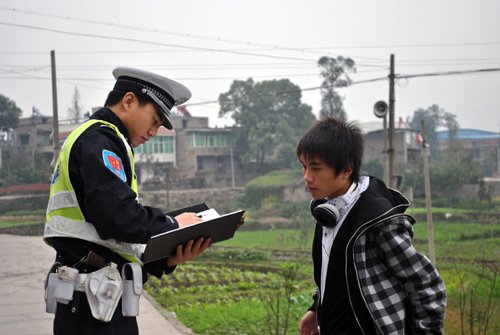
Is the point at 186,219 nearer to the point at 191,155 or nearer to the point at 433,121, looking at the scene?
the point at 191,155

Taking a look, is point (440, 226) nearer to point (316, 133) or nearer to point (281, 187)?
point (281, 187)

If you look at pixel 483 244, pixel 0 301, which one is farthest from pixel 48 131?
pixel 0 301

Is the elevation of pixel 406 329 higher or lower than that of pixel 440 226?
higher

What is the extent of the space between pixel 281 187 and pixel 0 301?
91.4ft

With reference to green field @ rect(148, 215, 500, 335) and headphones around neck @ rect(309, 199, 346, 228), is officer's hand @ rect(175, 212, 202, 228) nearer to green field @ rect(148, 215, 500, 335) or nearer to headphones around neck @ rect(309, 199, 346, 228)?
headphones around neck @ rect(309, 199, 346, 228)

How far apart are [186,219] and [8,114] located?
3112 centimetres

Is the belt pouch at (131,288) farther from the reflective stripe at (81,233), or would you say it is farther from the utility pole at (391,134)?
the utility pole at (391,134)

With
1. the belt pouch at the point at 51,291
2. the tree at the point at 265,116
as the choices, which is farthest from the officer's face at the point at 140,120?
the tree at the point at 265,116

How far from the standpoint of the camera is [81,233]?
7.35 feet

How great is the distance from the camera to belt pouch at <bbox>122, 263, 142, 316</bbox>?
2.30 metres

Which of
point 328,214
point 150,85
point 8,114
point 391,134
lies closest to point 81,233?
point 150,85

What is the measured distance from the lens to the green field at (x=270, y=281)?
7469mm

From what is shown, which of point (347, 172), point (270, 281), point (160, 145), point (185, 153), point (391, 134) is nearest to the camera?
point (347, 172)

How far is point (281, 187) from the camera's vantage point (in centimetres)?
3494
